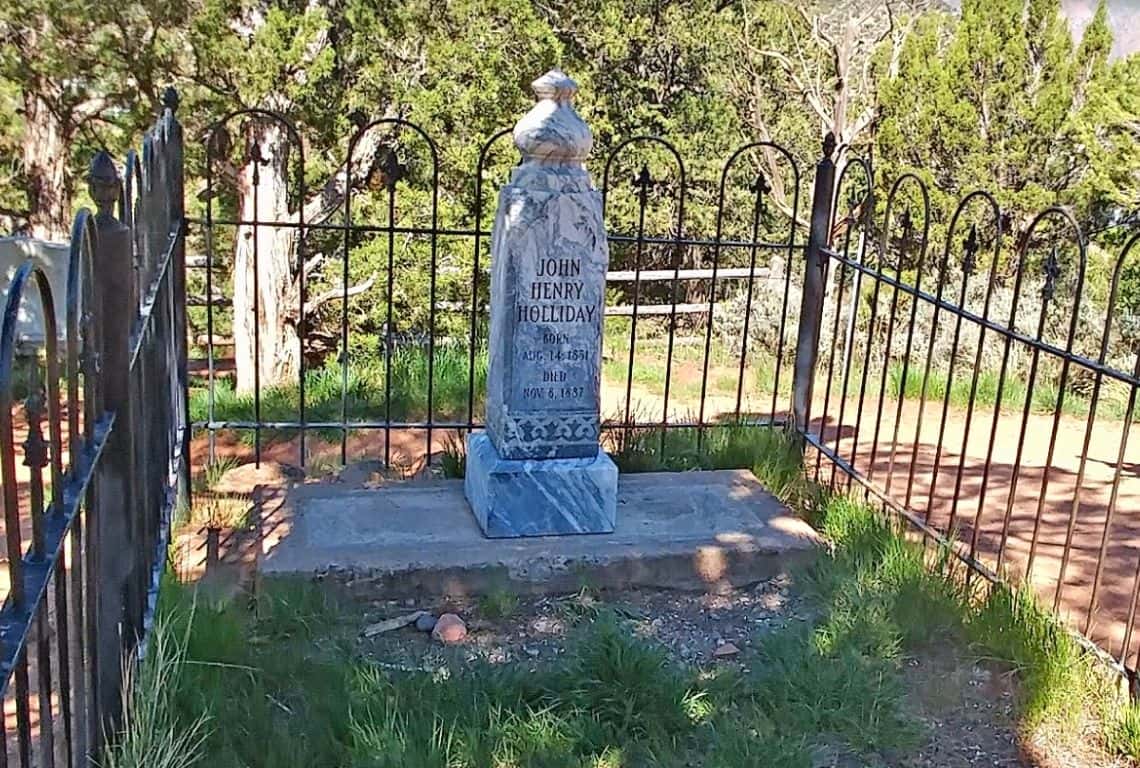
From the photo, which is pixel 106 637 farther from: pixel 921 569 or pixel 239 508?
pixel 921 569

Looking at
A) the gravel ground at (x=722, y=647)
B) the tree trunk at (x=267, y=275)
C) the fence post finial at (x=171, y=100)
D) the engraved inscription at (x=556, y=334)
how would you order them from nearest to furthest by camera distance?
the gravel ground at (x=722, y=647), the engraved inscription at (x=556, y=334), the fence post finial at (x=171, y=100), the tree trunk at (x=267, y=275)

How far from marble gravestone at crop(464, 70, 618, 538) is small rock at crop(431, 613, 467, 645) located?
51 centimetres

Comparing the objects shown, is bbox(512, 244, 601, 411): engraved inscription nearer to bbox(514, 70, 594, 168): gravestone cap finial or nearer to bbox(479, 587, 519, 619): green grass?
bbox(514, 70, 594, 168): gravestone cap finial

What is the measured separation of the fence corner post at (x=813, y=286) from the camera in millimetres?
4980

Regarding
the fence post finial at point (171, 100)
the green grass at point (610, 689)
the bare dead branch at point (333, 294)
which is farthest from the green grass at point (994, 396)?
the bare dead branch at point (333, 294)

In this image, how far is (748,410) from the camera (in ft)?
24.1

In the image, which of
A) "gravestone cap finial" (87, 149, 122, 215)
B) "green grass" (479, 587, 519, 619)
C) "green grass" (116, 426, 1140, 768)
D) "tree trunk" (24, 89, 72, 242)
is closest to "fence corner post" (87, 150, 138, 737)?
"gravestone cap finial" (87, 149, 122, 215)

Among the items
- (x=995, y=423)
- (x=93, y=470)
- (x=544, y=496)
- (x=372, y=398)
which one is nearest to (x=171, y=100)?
(x=544, y=496)

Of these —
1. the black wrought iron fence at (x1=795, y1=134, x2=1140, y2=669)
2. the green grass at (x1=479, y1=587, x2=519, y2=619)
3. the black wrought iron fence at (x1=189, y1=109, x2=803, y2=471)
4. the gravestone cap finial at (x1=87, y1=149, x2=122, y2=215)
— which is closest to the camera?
the gravestone cap finial at (x1=87, y1=149, x2=122, y2=215)

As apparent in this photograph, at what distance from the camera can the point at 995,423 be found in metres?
3.79

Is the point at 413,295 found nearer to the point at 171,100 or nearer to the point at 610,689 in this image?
the point at 171,100

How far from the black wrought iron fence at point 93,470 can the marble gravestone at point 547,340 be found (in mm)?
1201

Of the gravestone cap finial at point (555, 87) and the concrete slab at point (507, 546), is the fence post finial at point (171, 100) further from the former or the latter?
the concrete slab at point (507, 546)

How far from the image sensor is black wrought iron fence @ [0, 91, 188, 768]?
1.58 m
